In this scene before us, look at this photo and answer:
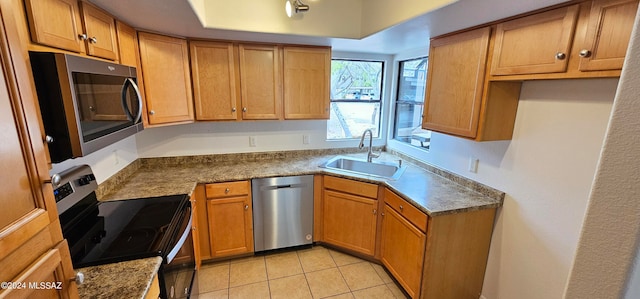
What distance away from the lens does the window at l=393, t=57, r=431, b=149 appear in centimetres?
273

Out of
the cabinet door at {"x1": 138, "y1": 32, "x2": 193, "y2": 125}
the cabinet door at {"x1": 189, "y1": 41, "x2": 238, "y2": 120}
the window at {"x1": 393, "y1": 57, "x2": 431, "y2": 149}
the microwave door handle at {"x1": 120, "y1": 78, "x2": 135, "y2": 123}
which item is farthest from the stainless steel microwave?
the window at {"x1": 393, "y1": 57, "x2": 431, "y2": 149}

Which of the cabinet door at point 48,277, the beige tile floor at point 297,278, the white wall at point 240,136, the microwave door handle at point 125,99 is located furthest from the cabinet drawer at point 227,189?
the cabinet door at point 48,277

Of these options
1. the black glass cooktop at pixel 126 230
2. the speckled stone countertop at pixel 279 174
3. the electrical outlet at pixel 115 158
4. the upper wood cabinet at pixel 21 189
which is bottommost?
the black glass cooktop at pixel 126 230

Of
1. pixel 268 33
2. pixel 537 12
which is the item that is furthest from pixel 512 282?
pixel 268 33

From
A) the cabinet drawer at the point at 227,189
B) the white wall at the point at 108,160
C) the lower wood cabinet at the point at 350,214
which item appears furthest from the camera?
the lower wood cabinet at the point at 350,214

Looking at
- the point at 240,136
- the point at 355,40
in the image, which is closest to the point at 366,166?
the point at 355,40

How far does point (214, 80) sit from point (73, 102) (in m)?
1.42

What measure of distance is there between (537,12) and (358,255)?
2.27 metres

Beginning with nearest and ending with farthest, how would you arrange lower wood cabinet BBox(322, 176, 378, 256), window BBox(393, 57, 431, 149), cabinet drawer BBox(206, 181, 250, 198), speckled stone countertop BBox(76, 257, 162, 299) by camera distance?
speckled stone countertop BBox(76, 257, 162, 299) < cabinet drawer BBox(206, 181, 250, 198) < lower wood cabinet BBox(322, 176, 378, 256) < window BBox(393, 57, 431, 149)

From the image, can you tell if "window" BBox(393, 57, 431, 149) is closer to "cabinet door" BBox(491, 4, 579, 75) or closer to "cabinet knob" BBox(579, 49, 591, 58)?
"cabinet door" BBox(491, 4, 579, 75)

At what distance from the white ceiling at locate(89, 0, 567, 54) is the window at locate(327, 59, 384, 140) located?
49 cm

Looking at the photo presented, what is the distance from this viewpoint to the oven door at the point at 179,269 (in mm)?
1292

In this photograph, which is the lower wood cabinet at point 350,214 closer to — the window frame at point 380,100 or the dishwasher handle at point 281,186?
the dishwasher handle at point 281,186

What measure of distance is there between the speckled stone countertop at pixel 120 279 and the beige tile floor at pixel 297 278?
115 centimetres
